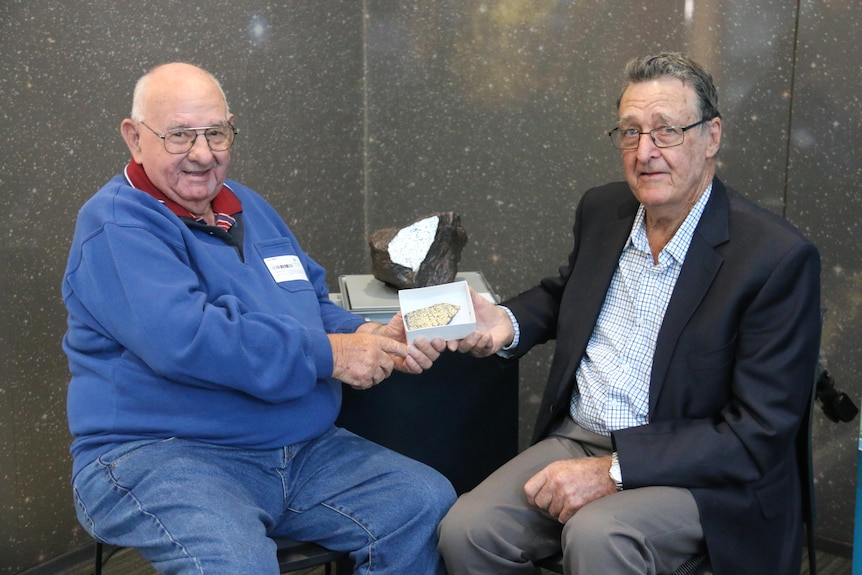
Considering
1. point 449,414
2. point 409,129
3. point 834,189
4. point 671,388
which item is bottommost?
point 449,414

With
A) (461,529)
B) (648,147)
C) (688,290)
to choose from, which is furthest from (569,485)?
(648,147)

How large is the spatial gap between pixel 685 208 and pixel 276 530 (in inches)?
46.5

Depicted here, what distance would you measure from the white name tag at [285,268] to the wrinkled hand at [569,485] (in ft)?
2.52

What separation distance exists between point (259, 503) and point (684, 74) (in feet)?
4.38

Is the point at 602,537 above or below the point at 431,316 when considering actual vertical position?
below

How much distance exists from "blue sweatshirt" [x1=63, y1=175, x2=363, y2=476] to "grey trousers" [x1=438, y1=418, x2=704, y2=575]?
0.45 metres

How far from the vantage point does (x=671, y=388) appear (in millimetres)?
2113

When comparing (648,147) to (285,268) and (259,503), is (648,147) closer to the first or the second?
(285,268)

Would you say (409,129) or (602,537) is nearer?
(602,537)

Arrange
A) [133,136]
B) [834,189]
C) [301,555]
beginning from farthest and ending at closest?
[834,189], [133,136], [301,555]

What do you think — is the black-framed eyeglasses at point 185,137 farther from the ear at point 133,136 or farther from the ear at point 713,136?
the ear at point 713,136

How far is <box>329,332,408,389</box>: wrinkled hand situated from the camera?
7.45 feet

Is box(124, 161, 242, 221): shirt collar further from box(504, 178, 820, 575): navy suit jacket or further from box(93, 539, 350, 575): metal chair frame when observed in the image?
box(504, 178, 820, 575): navy suit jacket

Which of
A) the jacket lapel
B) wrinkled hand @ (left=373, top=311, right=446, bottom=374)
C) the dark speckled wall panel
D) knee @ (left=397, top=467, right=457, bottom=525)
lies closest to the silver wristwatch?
the jacket lapel
